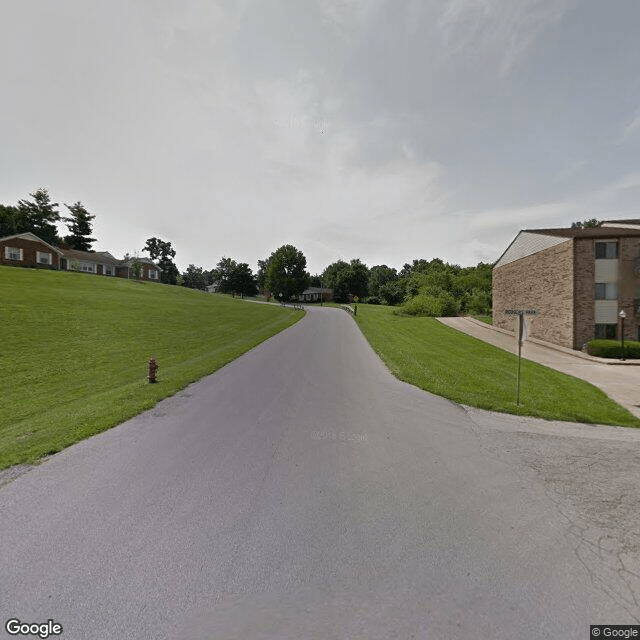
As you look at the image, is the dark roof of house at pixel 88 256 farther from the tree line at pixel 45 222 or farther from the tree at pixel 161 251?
the tree at pixel 161 251

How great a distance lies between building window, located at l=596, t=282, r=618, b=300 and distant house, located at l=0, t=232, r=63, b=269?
67.1 metres

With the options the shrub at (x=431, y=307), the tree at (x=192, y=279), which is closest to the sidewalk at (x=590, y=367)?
the shrub at (x=431, y=307)

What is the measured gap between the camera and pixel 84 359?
39.3 feet

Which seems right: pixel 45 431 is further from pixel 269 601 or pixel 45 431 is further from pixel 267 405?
pixel 269 601

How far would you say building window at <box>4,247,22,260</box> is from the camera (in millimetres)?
41938

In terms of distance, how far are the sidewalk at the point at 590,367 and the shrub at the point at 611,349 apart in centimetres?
57

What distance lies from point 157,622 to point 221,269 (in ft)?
310

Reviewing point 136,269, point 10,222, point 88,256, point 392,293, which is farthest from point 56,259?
point 392,293

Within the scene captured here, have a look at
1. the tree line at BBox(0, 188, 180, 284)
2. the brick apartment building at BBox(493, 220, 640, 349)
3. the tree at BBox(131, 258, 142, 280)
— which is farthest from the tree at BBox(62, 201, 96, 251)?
the brick apartment building at BBox(493, 220, 640, 349)

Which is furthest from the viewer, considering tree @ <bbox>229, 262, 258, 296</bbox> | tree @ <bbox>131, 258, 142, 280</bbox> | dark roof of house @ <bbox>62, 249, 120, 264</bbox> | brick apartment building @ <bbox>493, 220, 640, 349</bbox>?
tree @ <bbox>229, 262, 258, 296</bbox>

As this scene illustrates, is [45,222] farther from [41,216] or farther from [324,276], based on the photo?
[324,276]

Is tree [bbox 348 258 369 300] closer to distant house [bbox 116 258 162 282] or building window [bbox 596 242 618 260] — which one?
distant house [bbox 116 258 162 282]

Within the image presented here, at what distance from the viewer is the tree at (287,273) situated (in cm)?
7388

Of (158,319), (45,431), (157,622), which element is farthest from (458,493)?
(158,319)
